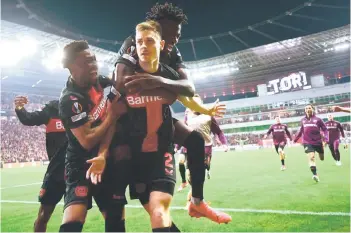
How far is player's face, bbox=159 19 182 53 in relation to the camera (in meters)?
2.85

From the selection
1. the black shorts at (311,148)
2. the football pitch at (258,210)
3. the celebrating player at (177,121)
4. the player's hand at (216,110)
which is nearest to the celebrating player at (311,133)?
the black shorts at (311,148)

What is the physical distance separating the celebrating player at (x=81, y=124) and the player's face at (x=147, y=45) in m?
0.42

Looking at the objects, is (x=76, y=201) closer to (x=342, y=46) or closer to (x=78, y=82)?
(x=78, y=82)

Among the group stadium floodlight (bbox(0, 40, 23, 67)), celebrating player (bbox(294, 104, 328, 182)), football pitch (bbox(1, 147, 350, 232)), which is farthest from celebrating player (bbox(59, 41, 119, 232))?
stadium floodlight (bbox(0, 40, 23, 67))

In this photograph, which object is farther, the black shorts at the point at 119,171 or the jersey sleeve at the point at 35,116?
the jersey sleeve at the point at 35,116

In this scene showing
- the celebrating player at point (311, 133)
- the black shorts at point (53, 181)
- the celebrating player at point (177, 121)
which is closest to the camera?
the celebrating player at point (177, 121)

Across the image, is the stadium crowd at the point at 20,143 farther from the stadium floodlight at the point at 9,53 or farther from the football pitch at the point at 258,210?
the football pitch at the point at 258,210

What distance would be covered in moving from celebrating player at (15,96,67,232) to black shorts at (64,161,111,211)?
129 cm

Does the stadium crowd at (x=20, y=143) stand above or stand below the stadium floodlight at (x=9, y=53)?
below

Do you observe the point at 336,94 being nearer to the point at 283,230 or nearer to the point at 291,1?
the point at 291,1

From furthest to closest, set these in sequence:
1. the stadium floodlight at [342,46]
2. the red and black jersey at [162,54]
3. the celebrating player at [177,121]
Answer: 1. the stadium floodlight at [342,46]
2. the celebrating player at [177,121]
3. the red and black jersey at [162,54]

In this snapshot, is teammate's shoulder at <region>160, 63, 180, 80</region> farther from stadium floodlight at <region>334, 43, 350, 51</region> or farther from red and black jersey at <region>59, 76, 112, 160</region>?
stadium floodlight at <region>334, 43, 350, 51</region>

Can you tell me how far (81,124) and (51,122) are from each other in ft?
6.47

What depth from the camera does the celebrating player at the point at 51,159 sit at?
12.6 ft
